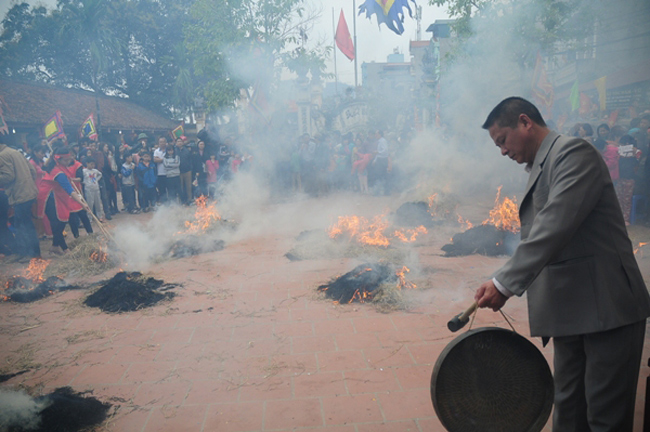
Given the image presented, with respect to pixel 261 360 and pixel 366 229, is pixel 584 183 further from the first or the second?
pixel 366 229

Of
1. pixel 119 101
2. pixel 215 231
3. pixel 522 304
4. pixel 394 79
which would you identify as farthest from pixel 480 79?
pixel 394 79

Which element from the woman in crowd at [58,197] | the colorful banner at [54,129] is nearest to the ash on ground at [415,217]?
the woman in crowd at [58,197]

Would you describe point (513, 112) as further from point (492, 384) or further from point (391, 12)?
point (391, 12)

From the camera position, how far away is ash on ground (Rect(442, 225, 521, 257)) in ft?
22.6

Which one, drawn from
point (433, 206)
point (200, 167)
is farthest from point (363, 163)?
point (200, 167)

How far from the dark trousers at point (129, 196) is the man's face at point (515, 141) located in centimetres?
1252

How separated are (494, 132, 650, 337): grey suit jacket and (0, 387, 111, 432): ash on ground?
3077 millimetres

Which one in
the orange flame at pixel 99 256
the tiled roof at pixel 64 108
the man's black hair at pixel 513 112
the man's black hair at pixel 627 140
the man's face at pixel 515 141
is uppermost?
the tiled roof at pixel 64 108

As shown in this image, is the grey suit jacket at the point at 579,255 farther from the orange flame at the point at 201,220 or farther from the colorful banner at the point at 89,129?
the colorful banner at the point at 89,129

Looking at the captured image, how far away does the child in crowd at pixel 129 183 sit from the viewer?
1268cm

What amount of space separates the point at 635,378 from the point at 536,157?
119cm

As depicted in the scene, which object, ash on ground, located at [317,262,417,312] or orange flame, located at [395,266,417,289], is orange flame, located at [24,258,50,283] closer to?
ash on ground, located at [317,262,417,312]

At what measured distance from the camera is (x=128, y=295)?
5.48 meters

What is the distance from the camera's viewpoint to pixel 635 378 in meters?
2.06
